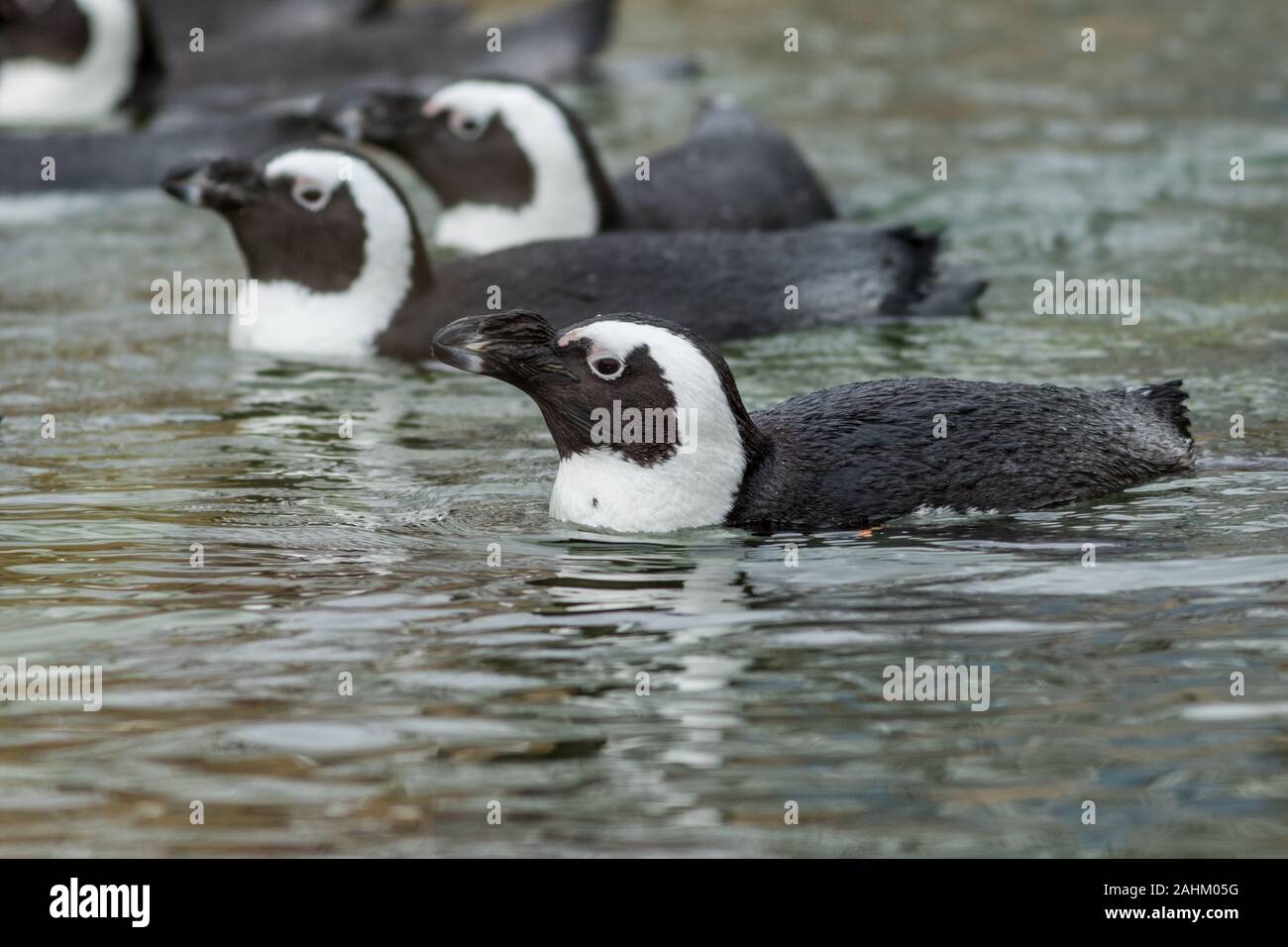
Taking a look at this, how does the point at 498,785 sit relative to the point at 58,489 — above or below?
below

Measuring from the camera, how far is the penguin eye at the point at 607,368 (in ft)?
21.9

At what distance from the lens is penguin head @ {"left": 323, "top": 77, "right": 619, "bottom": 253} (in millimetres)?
11320

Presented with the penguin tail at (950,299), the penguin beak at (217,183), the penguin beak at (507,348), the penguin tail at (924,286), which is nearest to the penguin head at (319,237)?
the penguin beak at (217,183)

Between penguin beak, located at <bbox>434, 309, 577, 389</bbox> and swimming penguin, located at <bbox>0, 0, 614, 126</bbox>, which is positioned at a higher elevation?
swimming penguin, located at <bbox>0, 0, 614, 126</bbox>

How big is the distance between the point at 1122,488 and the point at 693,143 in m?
5.84

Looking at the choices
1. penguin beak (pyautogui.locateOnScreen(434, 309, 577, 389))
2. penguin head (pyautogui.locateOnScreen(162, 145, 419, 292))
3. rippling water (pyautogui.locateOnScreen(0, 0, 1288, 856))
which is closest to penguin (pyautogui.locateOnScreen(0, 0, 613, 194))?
penguin head (pyautogui.locateOnScreen(162, 145, 419, 292))

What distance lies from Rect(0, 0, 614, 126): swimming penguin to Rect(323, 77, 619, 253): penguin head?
492cm

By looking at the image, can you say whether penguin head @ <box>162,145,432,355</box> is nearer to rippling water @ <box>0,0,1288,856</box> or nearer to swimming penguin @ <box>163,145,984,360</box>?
swimming penguin @ <box>163,145,984,360</box>

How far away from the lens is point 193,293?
1132 cm
